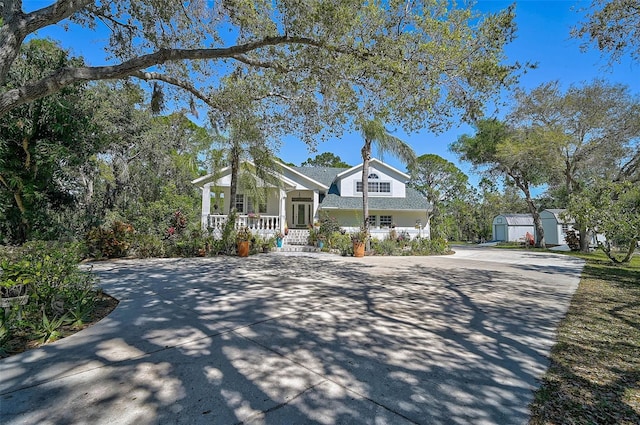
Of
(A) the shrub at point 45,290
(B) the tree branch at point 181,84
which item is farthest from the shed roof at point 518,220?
(A) the shrub at point 45,290

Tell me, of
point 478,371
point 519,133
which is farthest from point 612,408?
point 519,133

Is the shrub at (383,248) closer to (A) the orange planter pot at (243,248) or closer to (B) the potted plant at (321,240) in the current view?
(B) the potted plant at (321,240)

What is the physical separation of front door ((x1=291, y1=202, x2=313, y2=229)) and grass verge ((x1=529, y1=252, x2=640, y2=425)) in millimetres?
17364

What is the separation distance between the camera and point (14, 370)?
9.16 feet

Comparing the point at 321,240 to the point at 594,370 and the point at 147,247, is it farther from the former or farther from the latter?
the point at 594,370

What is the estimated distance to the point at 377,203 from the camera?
22.1 m

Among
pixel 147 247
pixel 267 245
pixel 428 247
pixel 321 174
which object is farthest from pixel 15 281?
pixel 321 174

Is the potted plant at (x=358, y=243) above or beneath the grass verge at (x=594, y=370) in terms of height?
above

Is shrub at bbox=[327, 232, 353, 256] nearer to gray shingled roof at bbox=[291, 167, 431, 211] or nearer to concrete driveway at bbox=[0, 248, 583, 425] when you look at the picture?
gray shingled roof at bbox=[291, 167, 431, 211]

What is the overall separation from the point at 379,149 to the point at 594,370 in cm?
1433

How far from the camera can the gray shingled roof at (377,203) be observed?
2152 cm

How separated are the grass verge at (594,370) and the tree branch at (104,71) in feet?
20.2

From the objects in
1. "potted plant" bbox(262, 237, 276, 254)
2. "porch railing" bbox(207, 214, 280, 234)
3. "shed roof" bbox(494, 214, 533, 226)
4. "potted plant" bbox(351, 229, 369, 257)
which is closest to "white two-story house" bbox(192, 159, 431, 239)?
"porch railing" bbox(207, 214, 280, 234)

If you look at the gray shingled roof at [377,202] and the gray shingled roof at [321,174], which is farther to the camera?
the gray shingled roof at [321,174]
